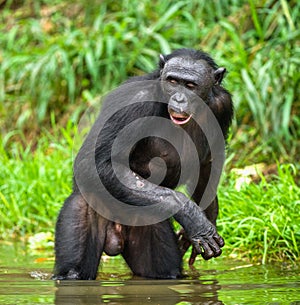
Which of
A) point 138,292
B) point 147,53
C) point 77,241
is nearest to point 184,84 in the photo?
point 77,241

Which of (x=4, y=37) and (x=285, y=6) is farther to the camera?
(x=4, y=37)

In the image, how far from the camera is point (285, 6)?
9.50 meters

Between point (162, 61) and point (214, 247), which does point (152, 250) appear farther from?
point (162, 61)

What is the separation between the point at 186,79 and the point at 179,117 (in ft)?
1.07

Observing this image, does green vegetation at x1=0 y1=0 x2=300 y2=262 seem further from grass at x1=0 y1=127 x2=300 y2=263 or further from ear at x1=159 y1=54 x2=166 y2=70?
ear at x1=159 y1=54 x2=166 y2=70

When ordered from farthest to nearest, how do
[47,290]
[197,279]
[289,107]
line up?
[289,107] → [197,279] → [47,290]

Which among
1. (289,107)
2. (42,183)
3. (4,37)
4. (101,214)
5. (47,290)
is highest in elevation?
(4,37)

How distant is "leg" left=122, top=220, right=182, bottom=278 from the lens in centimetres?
538

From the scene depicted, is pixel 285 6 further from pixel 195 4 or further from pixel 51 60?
pixel 51 60

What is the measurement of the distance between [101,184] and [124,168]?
20cm

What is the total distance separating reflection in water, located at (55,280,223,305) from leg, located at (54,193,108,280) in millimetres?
248

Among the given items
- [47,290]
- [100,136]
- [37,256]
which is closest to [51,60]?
[37,256]

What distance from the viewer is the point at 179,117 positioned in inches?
199

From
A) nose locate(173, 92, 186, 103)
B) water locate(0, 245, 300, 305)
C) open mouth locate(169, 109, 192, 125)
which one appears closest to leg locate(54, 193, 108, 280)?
water locate(0, 245, 300, 305)
